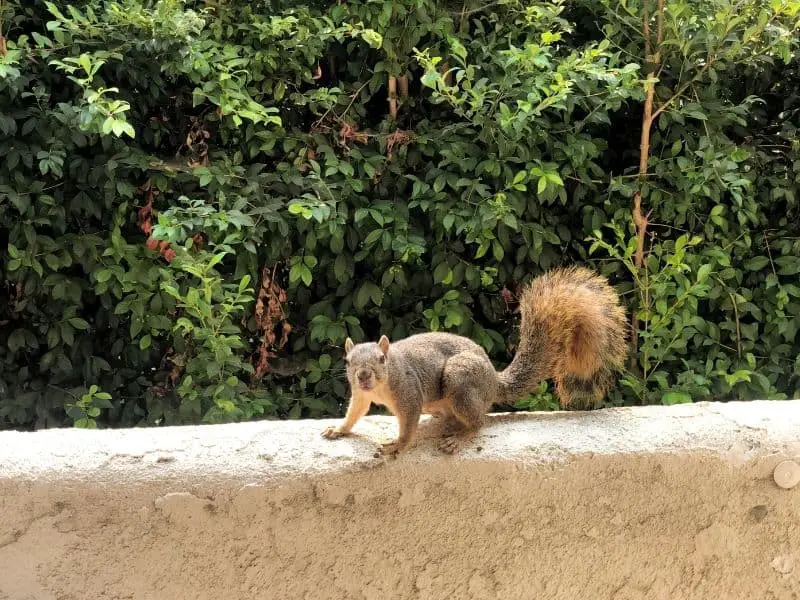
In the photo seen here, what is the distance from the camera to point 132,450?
170cm

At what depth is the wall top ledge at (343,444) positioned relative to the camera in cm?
167

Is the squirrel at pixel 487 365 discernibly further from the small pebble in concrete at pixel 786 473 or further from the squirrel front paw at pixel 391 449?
the small pebble in concrete at pixel 786 473

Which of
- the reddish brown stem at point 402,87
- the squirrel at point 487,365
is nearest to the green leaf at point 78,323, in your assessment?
the squirrel at point 487,365

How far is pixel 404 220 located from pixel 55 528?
1624mm

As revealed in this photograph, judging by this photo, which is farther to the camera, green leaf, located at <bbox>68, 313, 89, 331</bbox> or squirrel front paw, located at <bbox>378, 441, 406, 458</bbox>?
green leaf, located at <bbox>68, 313, 89, 331</bbox>

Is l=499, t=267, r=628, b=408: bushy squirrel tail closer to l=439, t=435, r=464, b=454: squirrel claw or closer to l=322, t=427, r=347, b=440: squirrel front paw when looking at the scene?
l=439, t=435, r=464, b=454: squirrel claw

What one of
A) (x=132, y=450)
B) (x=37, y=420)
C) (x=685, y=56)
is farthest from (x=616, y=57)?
(x=37, y=420)

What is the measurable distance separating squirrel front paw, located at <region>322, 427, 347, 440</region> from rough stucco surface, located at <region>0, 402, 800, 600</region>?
0.03 metres

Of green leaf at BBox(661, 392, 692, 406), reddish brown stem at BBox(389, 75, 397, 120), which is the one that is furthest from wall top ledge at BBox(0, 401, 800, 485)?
reddish brown stem at BBox(389, 75, 397, 120)

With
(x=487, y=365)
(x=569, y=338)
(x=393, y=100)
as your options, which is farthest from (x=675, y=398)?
(x=393, y=100)

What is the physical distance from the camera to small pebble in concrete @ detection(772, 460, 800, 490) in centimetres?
178

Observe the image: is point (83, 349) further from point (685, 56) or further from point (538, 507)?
point (685, 56)

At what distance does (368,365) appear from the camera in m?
1.79

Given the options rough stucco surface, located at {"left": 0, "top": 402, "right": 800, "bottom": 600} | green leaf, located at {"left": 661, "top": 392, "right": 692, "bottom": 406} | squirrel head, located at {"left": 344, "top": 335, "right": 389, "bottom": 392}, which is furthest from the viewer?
green leaf, located at {"left": 661, "top": 392, "right": 692, "bottom": 406}
